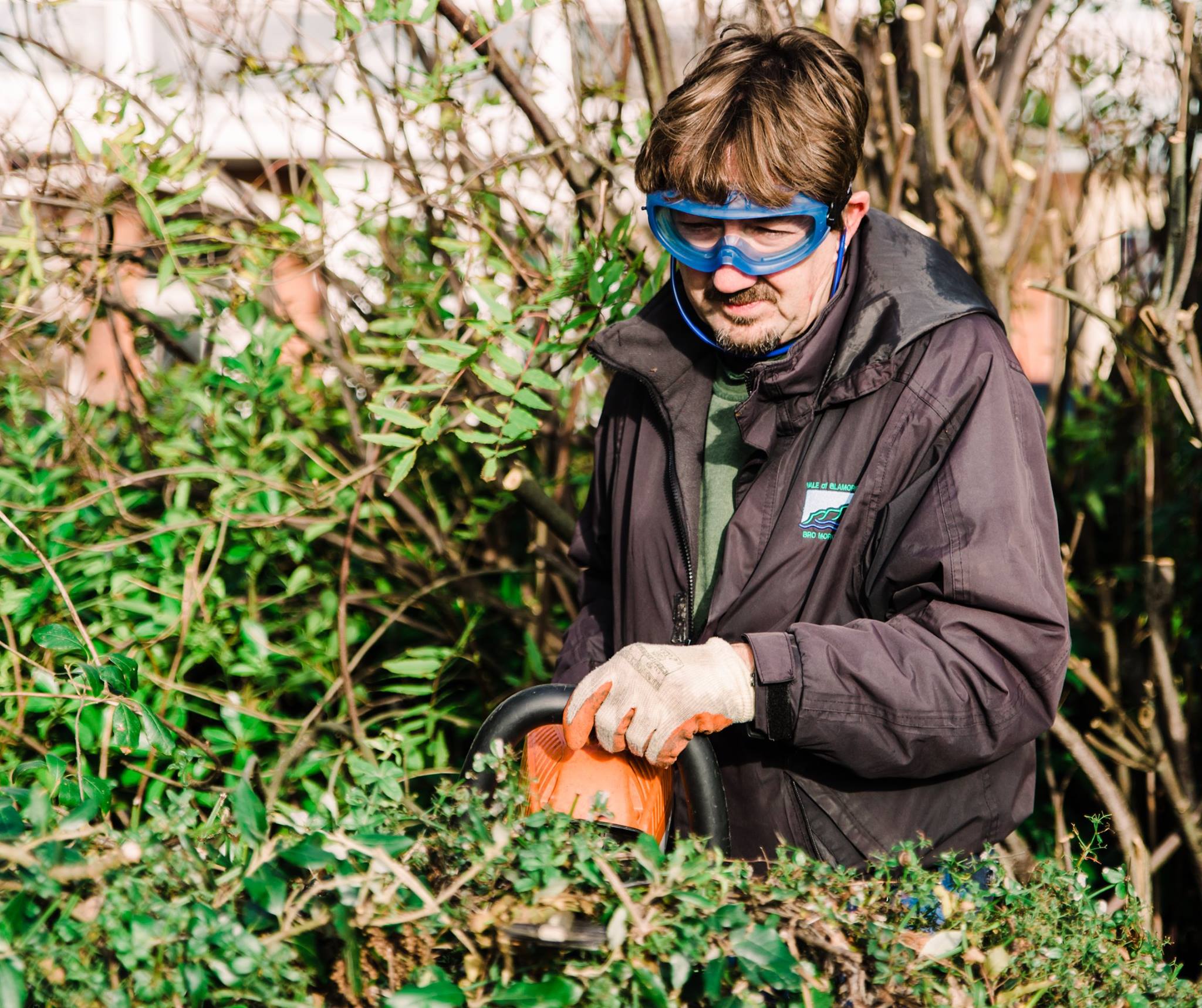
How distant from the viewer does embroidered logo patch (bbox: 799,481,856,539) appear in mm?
1886

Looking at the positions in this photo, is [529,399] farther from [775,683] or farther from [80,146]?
[80,146]

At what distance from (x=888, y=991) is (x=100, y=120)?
2.49m

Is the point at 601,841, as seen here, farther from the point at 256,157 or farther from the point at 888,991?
the point at 256,157

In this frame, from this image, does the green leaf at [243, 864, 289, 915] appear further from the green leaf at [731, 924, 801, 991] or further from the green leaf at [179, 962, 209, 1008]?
the green leaf at [731, 924, 801, 991]

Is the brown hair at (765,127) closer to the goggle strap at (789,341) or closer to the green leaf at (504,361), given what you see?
the goggle strap at (789,341)

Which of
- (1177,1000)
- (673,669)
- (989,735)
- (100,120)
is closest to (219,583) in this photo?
(100,120)

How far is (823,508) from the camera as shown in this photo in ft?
6.22

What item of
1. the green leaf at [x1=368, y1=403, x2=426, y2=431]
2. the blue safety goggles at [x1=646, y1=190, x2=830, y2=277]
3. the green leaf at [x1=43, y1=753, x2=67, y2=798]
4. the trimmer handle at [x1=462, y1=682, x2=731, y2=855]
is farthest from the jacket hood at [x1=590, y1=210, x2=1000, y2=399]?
the green leaf at [x1=43, y1=753, x2=67, y2=798]

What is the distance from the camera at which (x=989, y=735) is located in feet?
5.64

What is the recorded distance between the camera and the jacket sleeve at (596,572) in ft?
7.90

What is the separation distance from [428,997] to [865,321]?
1.37 metres

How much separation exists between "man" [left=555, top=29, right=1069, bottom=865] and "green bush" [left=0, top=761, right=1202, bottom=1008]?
395 mm

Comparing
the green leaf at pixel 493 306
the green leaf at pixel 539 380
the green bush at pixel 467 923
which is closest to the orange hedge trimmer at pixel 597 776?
Result: the green bush at pixel 467 923

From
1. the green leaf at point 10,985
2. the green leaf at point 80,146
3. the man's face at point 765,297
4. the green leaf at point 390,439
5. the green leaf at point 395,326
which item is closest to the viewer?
the green leaf at point 10,985
